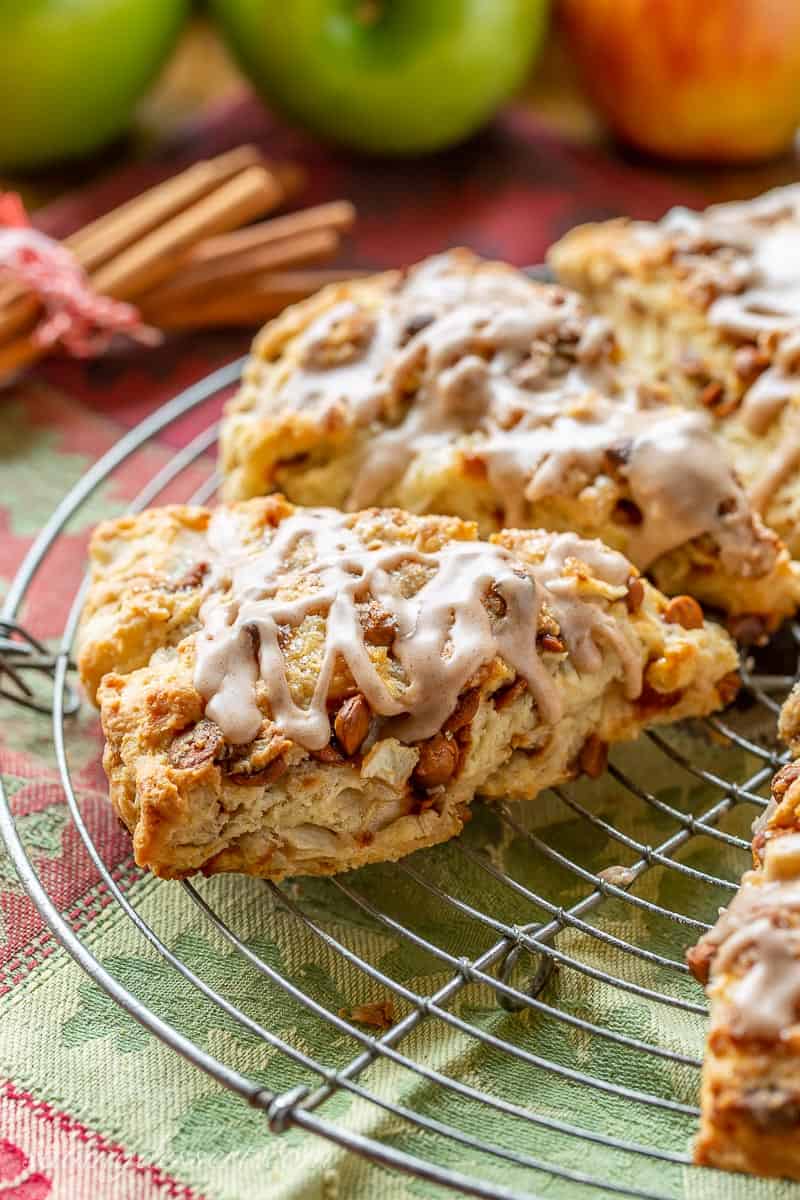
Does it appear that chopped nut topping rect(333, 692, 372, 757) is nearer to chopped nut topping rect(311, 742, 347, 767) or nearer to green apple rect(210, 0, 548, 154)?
chopped nut topping rect(311, 742, 347, 767)

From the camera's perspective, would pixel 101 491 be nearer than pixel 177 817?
A: No

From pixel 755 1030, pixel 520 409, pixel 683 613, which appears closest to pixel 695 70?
pixel 520 409

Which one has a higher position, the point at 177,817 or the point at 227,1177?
the point at 177,817

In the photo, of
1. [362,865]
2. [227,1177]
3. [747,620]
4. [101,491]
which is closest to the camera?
[227,1177]

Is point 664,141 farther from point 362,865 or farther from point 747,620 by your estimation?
point 362,865

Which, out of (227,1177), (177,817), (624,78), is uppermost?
(624,78)

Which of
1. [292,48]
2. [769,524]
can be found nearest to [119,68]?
[292,48]

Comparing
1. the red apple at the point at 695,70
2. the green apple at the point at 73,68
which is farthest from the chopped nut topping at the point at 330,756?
the red apple at the point at 695,70

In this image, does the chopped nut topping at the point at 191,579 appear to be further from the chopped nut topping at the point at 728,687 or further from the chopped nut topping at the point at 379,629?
the chopped nut topping at the point at 728,687
